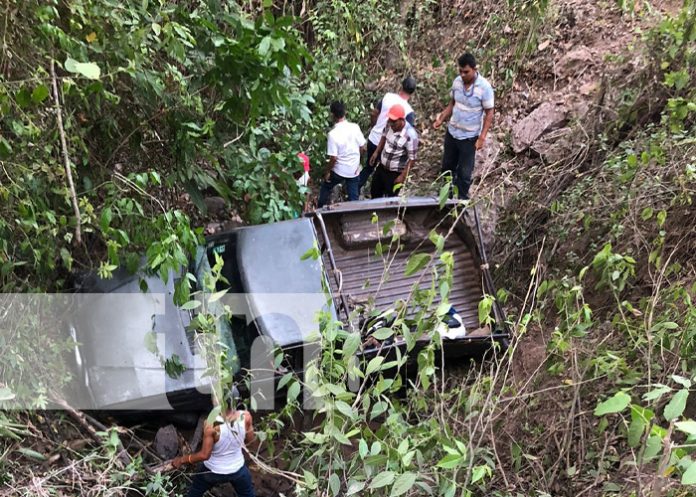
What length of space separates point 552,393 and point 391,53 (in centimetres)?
628

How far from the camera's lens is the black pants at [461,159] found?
18.8 feet

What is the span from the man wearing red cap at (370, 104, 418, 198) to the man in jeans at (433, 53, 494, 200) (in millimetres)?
401

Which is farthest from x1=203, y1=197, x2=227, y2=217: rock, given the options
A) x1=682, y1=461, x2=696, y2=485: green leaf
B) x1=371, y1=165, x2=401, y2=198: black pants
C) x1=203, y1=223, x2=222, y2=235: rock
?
x1=682, y1=461, x2=696, y2=485: green leaf

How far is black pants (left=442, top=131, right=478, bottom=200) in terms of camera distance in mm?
5723

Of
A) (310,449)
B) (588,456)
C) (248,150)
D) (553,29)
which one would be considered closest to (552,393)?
(588,456)

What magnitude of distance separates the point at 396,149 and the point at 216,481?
11.8 ft

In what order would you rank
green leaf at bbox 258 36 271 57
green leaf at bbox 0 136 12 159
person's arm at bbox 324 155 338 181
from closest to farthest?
green leaf at bbox 0 136 12 159, green leaf at bbox 258 36 271 57, person's arm at bbox 324 155 338 181

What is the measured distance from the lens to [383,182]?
6.16 metres

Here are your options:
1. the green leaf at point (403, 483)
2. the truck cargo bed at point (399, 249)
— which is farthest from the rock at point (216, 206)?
the green leaf at point (403, 483)

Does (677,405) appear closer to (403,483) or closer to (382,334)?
(403,483)

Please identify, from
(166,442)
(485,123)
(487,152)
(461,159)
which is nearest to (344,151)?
(461,159)

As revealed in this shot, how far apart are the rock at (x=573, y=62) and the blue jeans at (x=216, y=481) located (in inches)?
240

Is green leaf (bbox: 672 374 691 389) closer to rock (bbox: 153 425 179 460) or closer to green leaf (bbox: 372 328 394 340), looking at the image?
green leaf (bbox: 372 328 394 340)

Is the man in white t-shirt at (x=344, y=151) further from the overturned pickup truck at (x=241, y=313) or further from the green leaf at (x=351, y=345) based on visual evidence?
the green leaf at (x=351, y=345)
